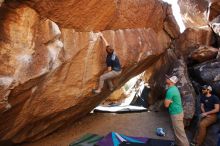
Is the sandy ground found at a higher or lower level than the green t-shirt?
lower

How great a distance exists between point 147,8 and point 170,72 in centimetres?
349

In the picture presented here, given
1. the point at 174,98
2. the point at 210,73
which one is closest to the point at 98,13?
the point at 174,98

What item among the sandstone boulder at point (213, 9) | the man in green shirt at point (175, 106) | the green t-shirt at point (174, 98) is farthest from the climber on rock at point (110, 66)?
the sandstone boulder at point (213, 9)

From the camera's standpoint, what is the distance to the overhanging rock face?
6219 millimetres

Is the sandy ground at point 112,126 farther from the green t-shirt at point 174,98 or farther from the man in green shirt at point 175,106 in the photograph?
the green t-shirt at point 174,98

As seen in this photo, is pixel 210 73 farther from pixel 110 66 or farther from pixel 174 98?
pixel 110 66

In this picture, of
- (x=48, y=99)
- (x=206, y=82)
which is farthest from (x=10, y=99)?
(x=206, y=82)

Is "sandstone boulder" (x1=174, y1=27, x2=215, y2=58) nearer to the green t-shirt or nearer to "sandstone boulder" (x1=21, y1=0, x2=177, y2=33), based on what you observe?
"sandstone boulder" (x1=21, y1=0, x2=177, y2=33)

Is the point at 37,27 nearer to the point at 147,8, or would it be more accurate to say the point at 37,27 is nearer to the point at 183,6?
the point at 147,8

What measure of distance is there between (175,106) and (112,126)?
3.96 meters

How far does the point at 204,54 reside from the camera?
1322 centimetres

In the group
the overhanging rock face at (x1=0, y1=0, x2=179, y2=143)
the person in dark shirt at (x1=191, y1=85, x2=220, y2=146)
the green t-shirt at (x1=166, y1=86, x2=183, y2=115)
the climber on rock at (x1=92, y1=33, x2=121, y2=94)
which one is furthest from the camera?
the climber on rock at (x1=92, y1=33, x2=121, y2=94)

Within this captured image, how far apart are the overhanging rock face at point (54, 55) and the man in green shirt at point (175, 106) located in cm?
233

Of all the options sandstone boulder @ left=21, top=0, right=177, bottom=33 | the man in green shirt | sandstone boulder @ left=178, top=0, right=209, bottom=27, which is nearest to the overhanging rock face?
sandstone boulder @ left=21, top=0, right=177, bottom=33
